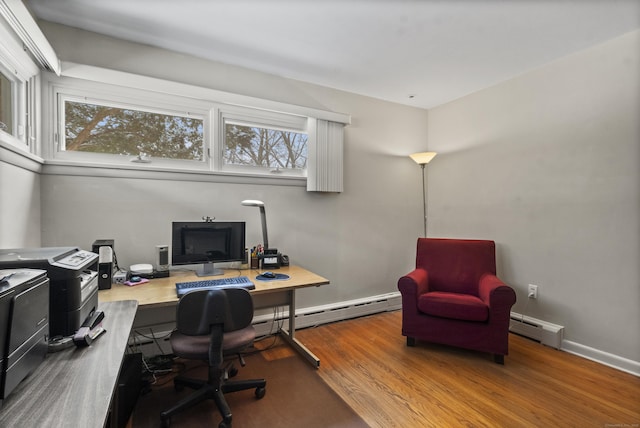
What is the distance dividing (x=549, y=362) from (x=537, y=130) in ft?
6.58

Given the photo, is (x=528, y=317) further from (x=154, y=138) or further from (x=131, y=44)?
(x=131, y=44)

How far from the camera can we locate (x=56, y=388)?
2.92ft

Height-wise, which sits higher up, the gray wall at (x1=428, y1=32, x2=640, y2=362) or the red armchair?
the gray wall at (x1=428, y1=32, x2=640, y2=362)

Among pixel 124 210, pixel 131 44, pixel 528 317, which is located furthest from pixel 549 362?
pixel 131 44

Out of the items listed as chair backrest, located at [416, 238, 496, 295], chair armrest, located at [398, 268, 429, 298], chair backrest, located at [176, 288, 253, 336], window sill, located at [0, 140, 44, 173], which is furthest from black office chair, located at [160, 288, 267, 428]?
chair backrest, located at [416, 238, 496, 295]

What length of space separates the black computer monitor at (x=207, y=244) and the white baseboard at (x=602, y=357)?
2.85 m

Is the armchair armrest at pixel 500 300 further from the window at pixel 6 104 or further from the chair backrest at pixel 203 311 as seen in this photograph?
the window at pixel 6 104

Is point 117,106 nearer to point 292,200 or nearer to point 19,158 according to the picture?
point 19,158

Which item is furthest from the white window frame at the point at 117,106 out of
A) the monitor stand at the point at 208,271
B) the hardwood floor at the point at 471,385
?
the hardwood floor at the point at 471,385

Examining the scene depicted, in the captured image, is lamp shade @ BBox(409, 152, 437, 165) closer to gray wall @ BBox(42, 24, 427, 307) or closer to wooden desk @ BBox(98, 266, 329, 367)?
gray wall @ BBox(42, 24, 427, 307)

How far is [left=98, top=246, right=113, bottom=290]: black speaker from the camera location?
1903mm

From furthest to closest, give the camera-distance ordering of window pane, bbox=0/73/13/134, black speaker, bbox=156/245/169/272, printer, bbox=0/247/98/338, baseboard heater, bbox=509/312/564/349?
baseboard heater, bbox=509/312/564/349 < black speaker, bbox=156/245/169/272 < window pane, bbox=0/73/13/134 < printer, bbox=0/247/98/338

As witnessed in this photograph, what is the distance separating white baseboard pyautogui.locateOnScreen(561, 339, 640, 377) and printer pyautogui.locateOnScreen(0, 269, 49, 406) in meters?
3.48

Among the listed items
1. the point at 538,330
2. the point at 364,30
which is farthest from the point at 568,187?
the point at 364,30
